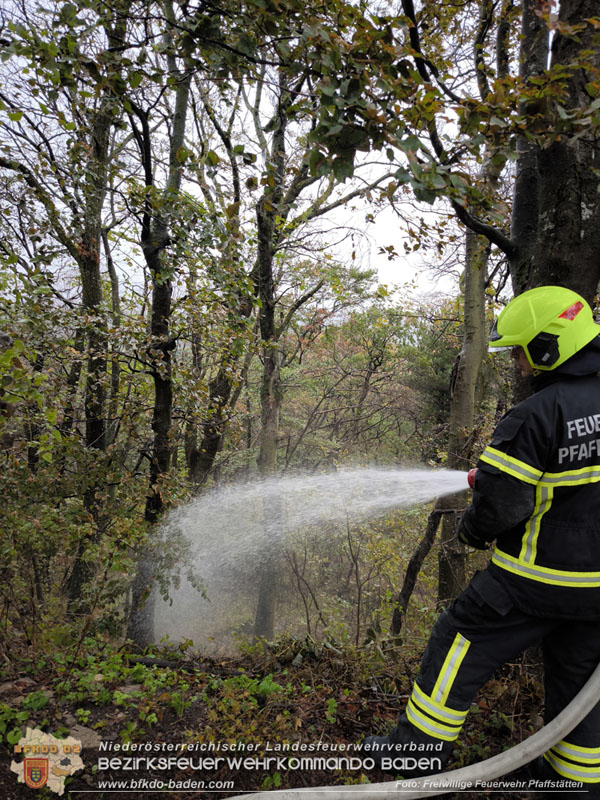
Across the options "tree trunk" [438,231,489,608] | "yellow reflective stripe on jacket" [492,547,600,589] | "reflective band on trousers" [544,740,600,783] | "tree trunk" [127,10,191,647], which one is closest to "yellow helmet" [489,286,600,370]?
"yellow reflective stripe on jacket" [492,547,600,589]

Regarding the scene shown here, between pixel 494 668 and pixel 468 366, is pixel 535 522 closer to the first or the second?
pixel 494 668

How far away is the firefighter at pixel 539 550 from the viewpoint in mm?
1918

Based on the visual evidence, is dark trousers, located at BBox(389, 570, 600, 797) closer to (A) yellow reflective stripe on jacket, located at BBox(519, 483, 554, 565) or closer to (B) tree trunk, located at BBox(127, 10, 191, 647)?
(A) yellow reflective stripe on jacket, located at BBox(519, 483, 554, 565)

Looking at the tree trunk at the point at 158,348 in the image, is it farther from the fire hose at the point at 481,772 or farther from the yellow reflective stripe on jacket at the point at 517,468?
the yellow reflective stripe on jacket at the point at 517,468

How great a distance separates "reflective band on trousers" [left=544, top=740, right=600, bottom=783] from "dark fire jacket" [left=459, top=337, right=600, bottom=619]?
2.16 ft

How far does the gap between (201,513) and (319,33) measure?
7.09 meters

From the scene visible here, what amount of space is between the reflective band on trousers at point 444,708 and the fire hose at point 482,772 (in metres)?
0.15

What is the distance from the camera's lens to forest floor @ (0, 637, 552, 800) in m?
2.25

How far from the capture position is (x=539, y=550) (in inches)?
76.9

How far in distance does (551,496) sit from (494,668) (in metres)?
0.87

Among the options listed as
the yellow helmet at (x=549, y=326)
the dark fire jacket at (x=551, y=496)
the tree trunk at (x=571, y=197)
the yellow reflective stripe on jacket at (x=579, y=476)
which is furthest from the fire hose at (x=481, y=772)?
the tree trunk at (x=571, y=197)

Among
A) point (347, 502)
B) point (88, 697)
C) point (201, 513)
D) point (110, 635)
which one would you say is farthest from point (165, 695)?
point (347, 502)

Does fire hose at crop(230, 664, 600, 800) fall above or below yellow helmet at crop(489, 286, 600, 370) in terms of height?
below

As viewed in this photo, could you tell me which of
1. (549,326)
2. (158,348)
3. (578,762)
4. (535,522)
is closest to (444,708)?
(578,762)
